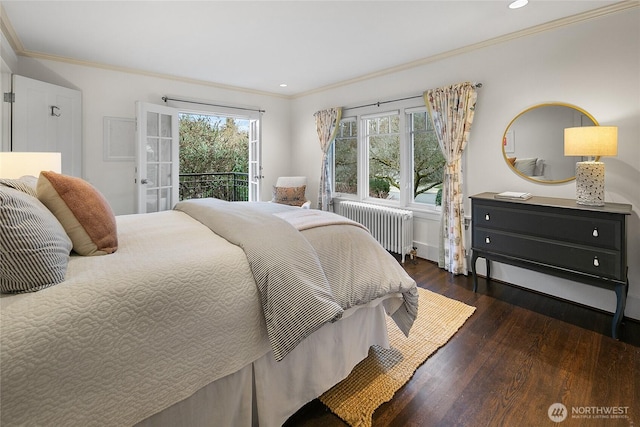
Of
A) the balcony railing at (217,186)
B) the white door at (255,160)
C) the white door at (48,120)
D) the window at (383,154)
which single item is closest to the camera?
the white door at (48,120)

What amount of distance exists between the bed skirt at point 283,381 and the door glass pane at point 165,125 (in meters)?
3.85

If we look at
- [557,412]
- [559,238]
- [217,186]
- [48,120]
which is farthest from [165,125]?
[557,412]

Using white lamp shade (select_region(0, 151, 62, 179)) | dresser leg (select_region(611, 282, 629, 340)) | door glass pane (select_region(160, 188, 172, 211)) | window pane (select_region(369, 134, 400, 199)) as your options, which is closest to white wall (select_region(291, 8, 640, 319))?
dresser leg (select_region(611, 282, 629, 340))

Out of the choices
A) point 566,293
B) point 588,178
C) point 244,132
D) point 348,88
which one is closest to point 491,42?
point 588,178

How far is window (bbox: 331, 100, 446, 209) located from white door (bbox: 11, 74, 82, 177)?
3.49 metres

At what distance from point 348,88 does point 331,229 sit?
3638mm

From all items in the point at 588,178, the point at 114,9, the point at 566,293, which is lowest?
the point at 566,293

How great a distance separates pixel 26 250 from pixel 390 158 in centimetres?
411

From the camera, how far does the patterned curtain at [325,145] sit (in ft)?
16.3

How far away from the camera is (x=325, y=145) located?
5082 millimetres

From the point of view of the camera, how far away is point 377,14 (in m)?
2.64

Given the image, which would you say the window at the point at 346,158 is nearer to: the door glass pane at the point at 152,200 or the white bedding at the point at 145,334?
the door glass pane at the point at 152,200

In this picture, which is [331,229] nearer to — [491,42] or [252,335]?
[252,335]

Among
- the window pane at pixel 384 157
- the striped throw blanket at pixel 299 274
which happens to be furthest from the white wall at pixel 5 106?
the window pane at pixel 384 157
